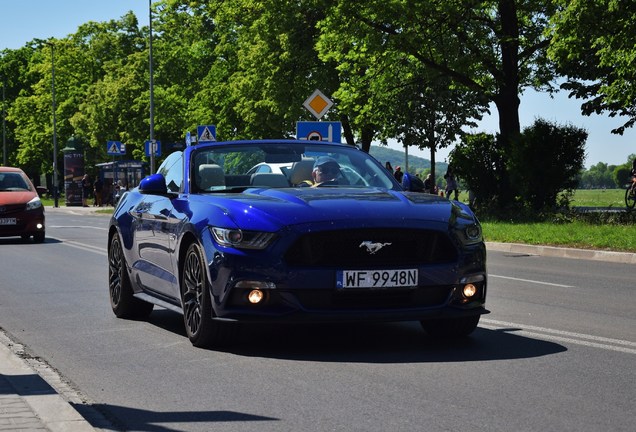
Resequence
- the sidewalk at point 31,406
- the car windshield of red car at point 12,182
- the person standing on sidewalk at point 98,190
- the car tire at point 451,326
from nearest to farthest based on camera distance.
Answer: the sidewalk at point 31,406
the car tire at point 451,326
the car windshield of red car at point 12,182
the person standing on sidewalk at point 98,190

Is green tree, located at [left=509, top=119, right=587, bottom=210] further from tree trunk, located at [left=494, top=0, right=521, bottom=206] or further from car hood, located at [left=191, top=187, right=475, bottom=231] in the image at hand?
car hood, located at [left=191, top=187, right=475, bottom=231]

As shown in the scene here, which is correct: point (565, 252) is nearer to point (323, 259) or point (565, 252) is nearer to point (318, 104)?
point (318, 104)

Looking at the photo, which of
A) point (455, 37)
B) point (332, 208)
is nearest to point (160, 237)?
point (332, 208)

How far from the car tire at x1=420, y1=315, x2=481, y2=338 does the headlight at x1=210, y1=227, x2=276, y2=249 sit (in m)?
1.59

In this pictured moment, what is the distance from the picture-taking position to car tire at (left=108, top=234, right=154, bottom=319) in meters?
10.8

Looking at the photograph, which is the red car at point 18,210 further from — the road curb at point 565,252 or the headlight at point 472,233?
the headlight at point 472,233

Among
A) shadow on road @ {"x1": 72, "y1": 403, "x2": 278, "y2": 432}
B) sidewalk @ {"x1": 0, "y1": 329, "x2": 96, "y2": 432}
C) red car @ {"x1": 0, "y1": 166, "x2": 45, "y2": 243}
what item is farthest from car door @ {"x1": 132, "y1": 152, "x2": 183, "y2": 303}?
red car @ {"x1": 0, "y1": 166, "x2": 45, "y2": 243}

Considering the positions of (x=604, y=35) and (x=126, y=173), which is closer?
(x=604, y=35)

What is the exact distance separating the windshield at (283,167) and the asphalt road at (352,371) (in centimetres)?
117

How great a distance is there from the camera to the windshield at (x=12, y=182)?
1048 inches

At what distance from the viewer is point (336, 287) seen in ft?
26.5

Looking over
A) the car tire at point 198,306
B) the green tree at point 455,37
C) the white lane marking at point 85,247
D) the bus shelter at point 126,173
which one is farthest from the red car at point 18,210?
the bus shelter at point 126,173

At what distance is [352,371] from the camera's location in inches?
297

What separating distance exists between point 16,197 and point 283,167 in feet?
56.7
